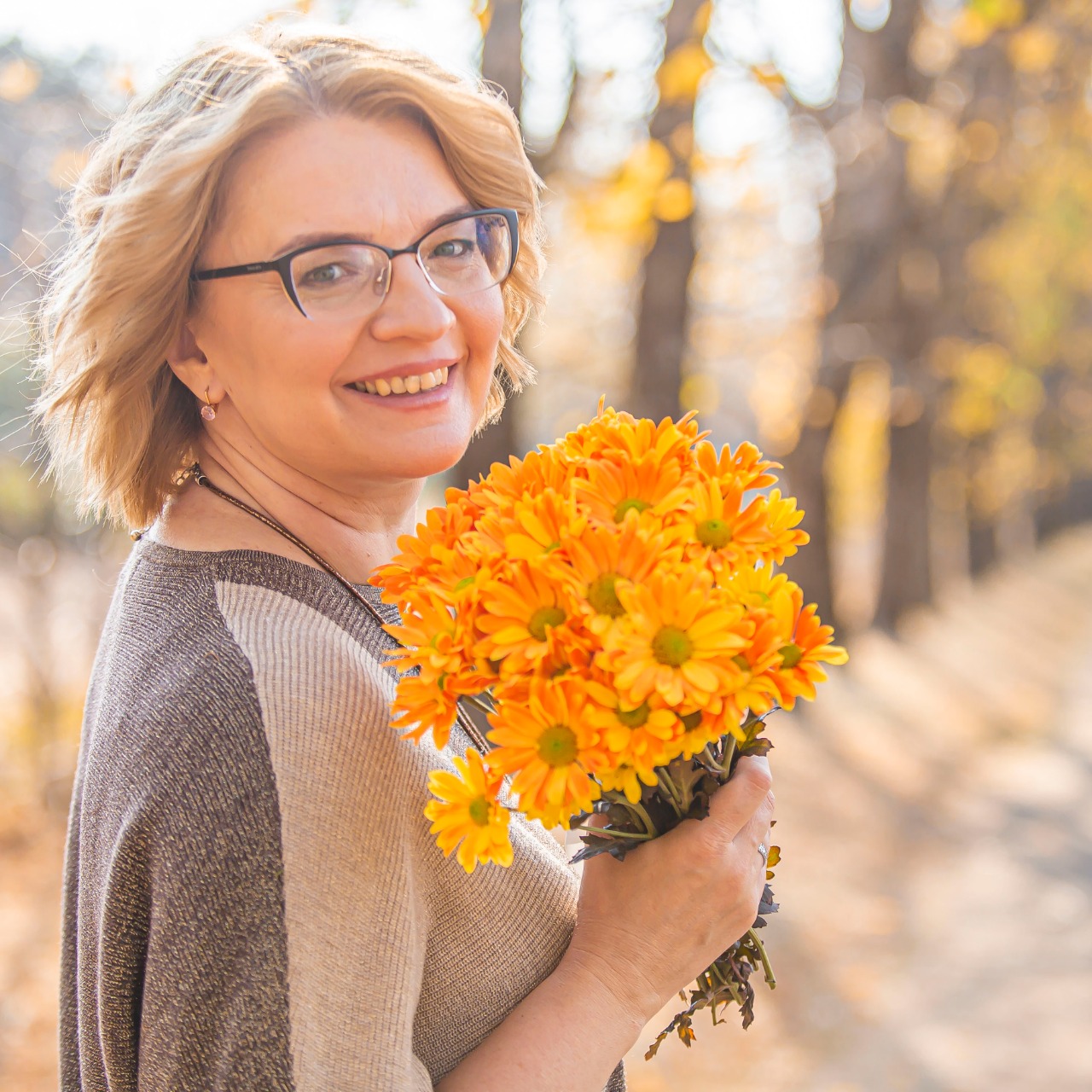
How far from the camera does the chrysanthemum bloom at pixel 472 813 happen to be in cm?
116

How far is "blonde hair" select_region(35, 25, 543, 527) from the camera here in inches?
57.1

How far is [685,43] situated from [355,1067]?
478 centimetres

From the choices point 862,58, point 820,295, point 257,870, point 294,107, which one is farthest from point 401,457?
point 820,295

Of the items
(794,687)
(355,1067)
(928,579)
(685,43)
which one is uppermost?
(685,43)

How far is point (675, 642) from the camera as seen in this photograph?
3.58 ft

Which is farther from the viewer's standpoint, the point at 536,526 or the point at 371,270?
the point at 371,270

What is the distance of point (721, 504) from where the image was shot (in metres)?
1.25

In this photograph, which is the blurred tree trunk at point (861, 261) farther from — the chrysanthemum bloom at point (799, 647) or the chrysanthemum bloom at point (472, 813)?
the chrysanthemum bloom at point (472, 813)

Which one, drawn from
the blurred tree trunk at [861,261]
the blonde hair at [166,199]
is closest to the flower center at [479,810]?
the blonde hair at [166,199]

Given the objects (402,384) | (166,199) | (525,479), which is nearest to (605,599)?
(525,479)

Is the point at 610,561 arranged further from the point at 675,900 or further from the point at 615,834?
the point at 675,900

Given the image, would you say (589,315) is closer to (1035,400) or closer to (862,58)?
(862,58)

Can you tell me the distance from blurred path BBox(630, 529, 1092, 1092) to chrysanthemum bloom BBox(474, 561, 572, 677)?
464 centimetres

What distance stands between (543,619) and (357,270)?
0.62 m
